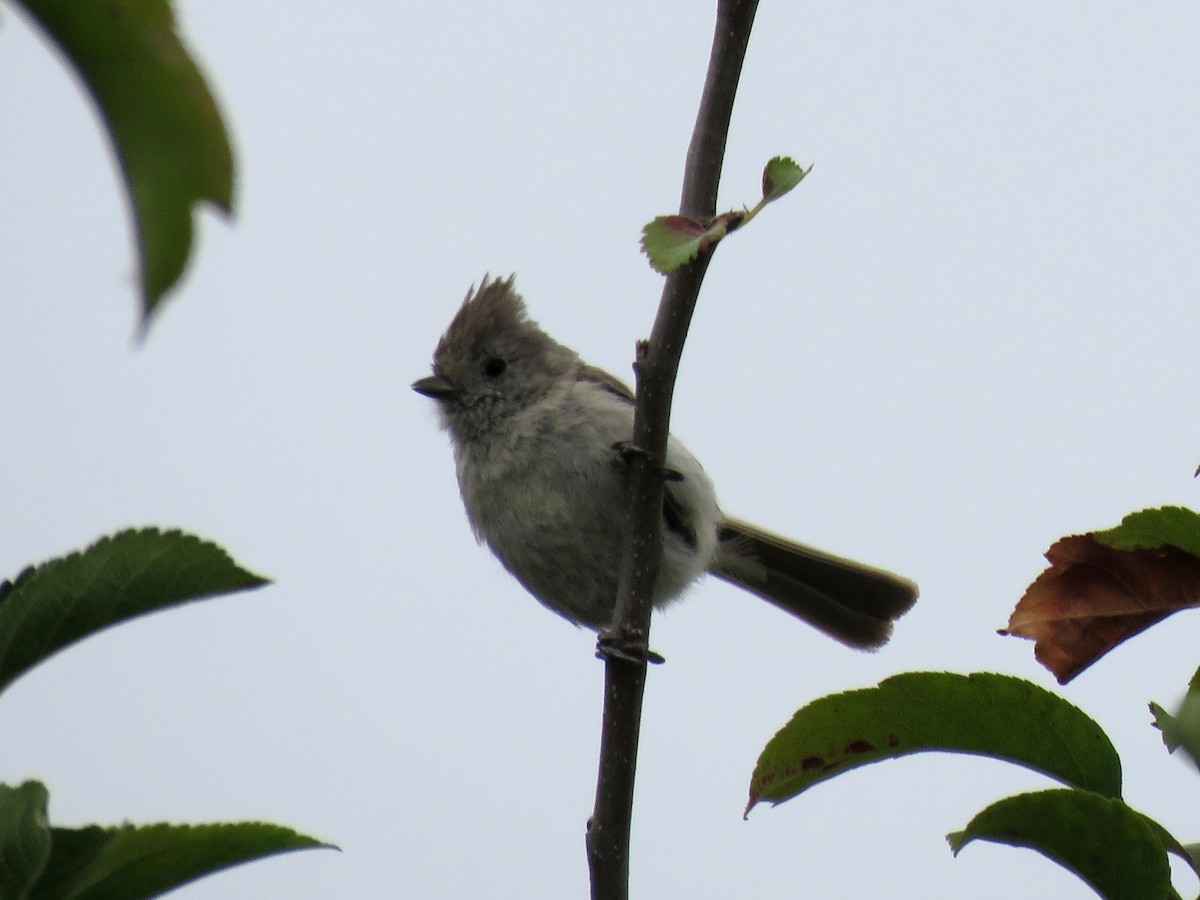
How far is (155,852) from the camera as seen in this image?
1.49 meters

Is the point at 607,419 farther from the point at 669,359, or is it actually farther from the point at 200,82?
the point at 200,82

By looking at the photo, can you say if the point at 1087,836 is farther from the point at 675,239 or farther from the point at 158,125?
the point at 158,125

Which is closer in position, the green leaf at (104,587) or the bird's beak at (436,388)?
the green leaf at (104,587)

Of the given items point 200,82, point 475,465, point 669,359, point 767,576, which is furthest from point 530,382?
point 200,82

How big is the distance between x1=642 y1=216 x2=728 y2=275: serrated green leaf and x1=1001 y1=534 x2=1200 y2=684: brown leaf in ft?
2.12

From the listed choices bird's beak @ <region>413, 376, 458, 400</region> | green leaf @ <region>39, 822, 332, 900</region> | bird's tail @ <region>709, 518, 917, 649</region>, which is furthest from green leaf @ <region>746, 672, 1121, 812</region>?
bird's tail @ <region>709, 518, 917, 649</region>

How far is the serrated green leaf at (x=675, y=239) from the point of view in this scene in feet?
6.16

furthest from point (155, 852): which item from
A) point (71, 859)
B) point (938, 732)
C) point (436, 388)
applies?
point (436, 388)

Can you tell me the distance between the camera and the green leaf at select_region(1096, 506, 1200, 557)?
1.75 metres

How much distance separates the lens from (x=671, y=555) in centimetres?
464

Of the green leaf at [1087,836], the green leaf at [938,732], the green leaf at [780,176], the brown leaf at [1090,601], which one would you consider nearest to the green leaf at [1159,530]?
the brown leaf at [1090,601]

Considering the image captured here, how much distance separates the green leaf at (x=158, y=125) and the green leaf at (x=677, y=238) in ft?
4.08

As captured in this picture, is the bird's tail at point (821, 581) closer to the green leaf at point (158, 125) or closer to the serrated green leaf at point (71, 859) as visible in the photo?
the serrated green leaf at point (71, 859)

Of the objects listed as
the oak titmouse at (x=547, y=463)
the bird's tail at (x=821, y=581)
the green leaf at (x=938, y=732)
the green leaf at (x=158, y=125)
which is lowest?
the green leaf at (x=158, y=125)
